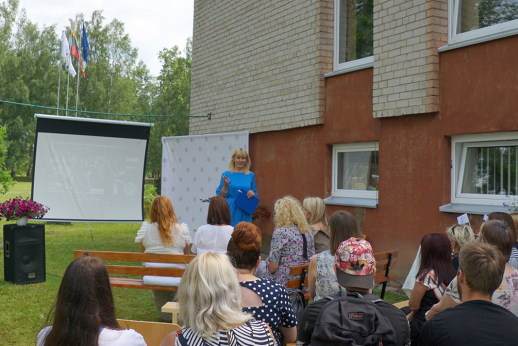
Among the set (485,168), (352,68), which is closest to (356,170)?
(352,68)

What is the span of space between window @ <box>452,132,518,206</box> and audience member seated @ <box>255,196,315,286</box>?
2765 millimetres

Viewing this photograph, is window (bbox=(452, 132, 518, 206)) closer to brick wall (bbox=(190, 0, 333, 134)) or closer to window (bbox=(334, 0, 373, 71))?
window (bbox=(334, 0, 373, 71))

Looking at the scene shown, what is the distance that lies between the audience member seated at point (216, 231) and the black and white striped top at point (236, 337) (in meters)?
3.22

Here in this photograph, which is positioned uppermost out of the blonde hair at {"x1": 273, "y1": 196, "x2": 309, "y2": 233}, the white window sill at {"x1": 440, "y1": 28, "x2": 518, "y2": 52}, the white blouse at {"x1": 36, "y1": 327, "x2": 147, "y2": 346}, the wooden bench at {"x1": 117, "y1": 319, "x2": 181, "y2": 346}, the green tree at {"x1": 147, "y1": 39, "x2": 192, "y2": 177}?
the green tree at {"x1": 147, "y1": 39, "x2": 192, "y2": 177}

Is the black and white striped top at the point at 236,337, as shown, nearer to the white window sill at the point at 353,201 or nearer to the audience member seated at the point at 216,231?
the audience member seated at the point at 216,231

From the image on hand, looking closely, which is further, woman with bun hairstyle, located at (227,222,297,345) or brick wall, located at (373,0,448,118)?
brick wall, located at (373,0,448,118)

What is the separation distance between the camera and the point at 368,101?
7883 millimetres

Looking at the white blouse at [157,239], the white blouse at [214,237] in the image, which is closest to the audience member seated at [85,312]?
the white blouse at [214,237]

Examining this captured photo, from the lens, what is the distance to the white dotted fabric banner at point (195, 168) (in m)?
11.2

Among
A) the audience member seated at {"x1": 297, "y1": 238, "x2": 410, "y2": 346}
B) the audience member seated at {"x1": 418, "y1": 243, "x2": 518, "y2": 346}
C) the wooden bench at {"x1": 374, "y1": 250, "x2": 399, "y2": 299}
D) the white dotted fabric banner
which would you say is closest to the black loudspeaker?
the white dotted fabric banner

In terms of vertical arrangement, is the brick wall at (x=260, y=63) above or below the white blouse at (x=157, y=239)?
above

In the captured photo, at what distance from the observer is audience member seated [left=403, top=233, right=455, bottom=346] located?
12.0 feet

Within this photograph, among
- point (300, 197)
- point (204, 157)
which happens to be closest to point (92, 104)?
point (204, 157)

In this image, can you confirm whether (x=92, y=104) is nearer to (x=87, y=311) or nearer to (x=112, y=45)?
(x=112, y=45)
